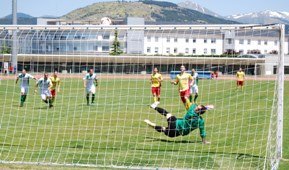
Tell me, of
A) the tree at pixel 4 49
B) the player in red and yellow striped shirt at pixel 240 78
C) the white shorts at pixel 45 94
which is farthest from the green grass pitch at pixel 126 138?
the player in red and yellow striped shirt at pixel 240 78

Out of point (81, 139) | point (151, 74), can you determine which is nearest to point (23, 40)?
point (81, 139)

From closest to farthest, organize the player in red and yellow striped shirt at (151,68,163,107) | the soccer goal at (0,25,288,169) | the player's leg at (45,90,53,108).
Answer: the soccer goal at (0,25,288,169)
the player's leg at (45,90,53,108)
the player in red and yellow striped shirt at (151,68,163,107)

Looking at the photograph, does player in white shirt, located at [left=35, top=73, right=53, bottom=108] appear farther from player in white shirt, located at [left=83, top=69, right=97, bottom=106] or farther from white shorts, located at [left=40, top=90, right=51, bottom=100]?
player in white shirt, located at [left=83, top=69, right=97, bottom=106]

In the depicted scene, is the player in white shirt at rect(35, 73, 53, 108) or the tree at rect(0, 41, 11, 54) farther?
the player in white shirt at rect(35, 73, 53, 108)

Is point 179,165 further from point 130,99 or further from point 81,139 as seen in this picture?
point 130,99

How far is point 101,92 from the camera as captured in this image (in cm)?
3347

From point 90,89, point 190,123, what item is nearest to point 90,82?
point 90,89

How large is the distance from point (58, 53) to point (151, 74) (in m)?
11.9

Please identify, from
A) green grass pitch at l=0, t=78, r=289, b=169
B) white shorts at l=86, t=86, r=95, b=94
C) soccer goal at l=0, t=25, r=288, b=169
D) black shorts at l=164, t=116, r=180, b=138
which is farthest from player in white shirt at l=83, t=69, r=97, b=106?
black shorts at l=164, t=116, r=180, b=138

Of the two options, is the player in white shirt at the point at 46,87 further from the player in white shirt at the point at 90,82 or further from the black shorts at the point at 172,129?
the black shorts at the point at 172,129

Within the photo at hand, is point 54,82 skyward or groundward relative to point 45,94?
skyward

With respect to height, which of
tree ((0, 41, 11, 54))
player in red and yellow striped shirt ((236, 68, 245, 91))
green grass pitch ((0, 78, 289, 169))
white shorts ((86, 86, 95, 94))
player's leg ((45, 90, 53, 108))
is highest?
tree ((0, 41, 11, 54))

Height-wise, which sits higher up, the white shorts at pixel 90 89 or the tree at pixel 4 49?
the tree at pixel 4 49

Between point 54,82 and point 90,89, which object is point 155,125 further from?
point 54,82
